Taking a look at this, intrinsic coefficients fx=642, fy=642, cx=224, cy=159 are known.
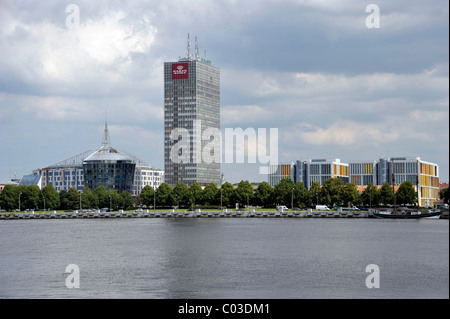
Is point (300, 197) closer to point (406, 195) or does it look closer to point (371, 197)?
point (371, 197)

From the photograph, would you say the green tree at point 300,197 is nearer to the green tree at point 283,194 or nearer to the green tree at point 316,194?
the green tree at point 283,194

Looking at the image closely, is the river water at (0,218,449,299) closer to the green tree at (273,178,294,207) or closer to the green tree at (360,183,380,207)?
the green tree at (360,183,380,207)

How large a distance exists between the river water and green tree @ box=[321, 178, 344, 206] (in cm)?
10699

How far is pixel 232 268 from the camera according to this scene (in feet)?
172

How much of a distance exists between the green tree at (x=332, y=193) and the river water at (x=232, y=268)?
106986mm

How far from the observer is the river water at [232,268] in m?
41.5

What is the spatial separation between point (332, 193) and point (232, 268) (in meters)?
140

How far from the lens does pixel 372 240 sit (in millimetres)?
75250

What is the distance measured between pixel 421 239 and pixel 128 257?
33365 mm

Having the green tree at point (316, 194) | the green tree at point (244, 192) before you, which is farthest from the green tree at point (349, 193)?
the green tree at point (244, 192)

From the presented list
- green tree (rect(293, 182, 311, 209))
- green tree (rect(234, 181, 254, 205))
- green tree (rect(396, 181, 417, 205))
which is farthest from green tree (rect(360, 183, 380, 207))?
green tree (rect(234, 181, 254, 205))

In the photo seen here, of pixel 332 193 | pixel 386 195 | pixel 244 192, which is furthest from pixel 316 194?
pixel 244 192

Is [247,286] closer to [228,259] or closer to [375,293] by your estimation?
[375,293]
